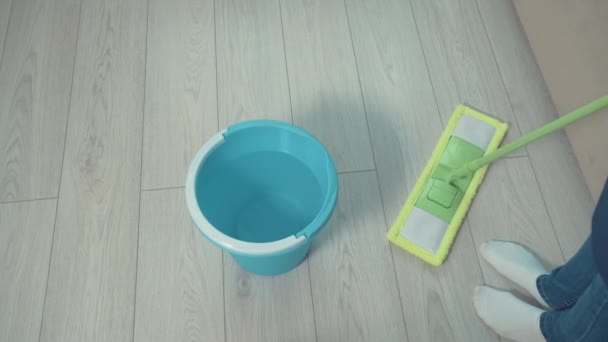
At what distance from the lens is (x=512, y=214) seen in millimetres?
1214

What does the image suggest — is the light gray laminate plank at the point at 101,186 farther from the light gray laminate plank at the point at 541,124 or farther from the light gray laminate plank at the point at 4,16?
the light gray laminate plank at the point at 541,124

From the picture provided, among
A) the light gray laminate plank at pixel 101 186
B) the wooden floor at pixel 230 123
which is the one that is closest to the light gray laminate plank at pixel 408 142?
the wooden floor at pixel 230 123

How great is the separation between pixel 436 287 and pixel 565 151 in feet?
1.77

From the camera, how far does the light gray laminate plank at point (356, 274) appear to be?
109 centimetres

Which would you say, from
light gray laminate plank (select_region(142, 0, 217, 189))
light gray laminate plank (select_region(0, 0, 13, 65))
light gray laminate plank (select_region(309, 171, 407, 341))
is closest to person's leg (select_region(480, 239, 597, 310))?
light gray laminate plank (select_region(309, 171, 407, 341))

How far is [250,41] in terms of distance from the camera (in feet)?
4.60

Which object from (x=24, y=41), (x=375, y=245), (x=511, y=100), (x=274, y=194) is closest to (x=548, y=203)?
(x=511, y=100)

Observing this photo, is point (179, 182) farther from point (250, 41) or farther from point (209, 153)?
point (250, 41)

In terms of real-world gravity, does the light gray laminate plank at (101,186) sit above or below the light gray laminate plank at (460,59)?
below

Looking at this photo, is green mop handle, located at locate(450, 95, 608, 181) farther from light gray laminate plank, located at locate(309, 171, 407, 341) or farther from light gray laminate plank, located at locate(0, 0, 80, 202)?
light gray laminate plank, located at locate(0, 0, 80, 202)

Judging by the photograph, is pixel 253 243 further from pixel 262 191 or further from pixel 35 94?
pixel 35 94

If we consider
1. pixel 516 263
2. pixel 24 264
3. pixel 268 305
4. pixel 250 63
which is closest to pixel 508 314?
pixel 516 263

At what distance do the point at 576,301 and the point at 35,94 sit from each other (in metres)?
1.45

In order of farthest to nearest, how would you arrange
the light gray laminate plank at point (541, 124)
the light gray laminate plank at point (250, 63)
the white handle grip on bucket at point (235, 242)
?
the light gray laminate plank at point (250, 63) → the light gray laminate plank at point (541, 124) → the white handle grip on bucket at point (235, 242)
